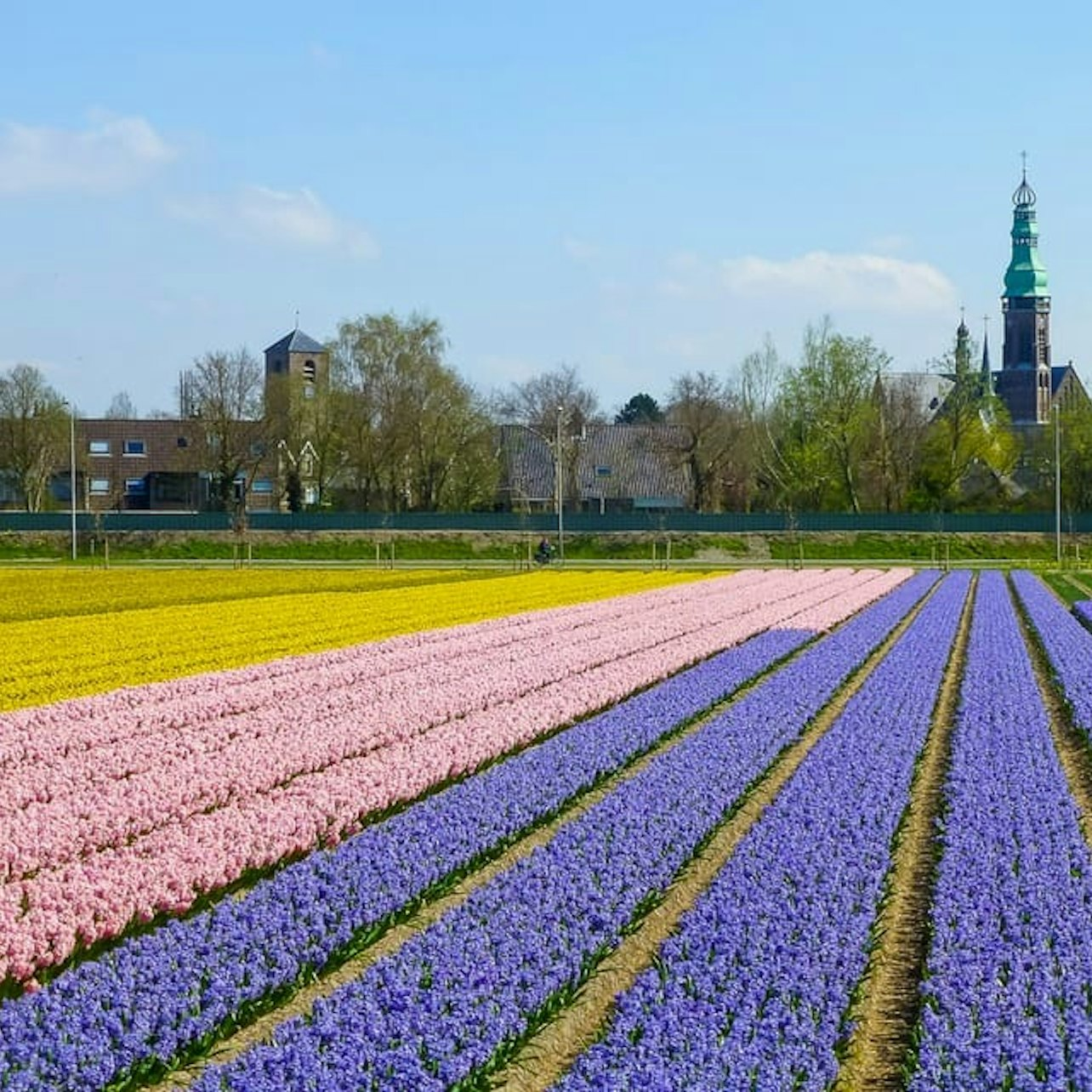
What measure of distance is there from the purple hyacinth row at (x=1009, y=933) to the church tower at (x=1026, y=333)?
178m

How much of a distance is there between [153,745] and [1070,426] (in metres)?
96.0

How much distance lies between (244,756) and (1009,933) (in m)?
8.46

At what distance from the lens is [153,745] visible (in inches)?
669

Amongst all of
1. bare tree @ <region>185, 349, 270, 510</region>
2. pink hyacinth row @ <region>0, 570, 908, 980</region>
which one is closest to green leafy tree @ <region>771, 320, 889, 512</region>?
bare tree @ <region>185, 349, 270, 510</region>

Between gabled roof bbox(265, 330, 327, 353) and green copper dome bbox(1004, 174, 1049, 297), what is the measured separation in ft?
273

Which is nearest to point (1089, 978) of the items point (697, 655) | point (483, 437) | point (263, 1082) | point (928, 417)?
point (263, 1082)

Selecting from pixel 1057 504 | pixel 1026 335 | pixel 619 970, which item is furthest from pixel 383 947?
pixel 1026 335

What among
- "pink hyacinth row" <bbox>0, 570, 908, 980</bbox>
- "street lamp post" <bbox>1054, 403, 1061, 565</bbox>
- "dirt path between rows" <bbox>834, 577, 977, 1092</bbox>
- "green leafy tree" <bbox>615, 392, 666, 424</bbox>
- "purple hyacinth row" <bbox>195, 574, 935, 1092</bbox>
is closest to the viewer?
"purple hyacinth row" <bbox>195, 574, 935, 1092</bbox>

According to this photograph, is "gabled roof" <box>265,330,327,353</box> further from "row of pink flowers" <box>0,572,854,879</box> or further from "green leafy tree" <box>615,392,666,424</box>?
"row of pink flowers" <box>0,572,854,879</box>

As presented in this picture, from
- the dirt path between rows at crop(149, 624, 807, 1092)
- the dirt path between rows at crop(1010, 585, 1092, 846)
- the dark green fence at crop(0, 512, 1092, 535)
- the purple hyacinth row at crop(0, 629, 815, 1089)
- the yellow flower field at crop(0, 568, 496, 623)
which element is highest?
the dark green fence at crop(0, 512, 1092, 535)

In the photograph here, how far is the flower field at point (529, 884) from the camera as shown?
7977mm

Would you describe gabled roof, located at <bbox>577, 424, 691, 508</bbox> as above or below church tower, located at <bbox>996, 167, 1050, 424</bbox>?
below

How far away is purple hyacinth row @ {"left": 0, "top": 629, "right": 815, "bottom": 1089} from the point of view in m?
7.94

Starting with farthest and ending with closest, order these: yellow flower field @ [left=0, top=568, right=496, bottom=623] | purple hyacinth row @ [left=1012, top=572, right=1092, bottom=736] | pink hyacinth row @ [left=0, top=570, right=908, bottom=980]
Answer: yellow flower field @ [left=0, top=568, right=496, bottom=623], purple hyacinth row @ [left=1012, top=572, right=1092, bottom=736], pink hyacinth row @ [left=0, top=570, right=908, bottom=980]
